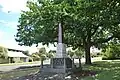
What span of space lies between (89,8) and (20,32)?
63.8 feet

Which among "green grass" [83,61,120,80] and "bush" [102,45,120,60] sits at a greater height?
"bush" [102,45,120,60]

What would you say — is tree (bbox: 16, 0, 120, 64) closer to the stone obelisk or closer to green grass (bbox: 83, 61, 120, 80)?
the stone obelisk

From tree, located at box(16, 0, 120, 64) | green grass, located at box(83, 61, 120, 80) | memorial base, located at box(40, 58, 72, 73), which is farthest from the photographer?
memorial base, located at box(40, 58, 72, 73)

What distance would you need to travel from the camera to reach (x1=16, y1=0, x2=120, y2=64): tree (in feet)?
58.3

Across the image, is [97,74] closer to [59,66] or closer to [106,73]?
[106,73]

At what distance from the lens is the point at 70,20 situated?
24.4 meters

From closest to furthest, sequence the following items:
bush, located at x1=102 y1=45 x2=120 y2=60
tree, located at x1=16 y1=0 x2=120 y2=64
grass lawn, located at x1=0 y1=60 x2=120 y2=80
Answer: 1. grass lawn, located at x1=0 y1=60 x2=120 y2=80
2. tree, located at x1=16 y1=0 x2=120 y2=64
3. bush, located at x1=102 y1=45 x2=120 y2=60

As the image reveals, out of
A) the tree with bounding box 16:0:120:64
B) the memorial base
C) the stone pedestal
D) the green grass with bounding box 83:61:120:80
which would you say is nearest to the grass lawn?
the green grass with bounding box 83:61:120:80

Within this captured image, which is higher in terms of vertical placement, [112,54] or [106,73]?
[112,54]

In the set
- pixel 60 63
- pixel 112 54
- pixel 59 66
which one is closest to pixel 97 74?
pixel 59 66

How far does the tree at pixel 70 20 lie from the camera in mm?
17766

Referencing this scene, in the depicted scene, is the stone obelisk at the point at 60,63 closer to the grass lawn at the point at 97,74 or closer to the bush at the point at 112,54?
the grass lawn at the point at 97,74

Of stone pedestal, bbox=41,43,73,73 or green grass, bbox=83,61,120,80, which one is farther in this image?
stone pedestal, bbox=41,43,73,73

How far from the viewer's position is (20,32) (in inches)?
1350
